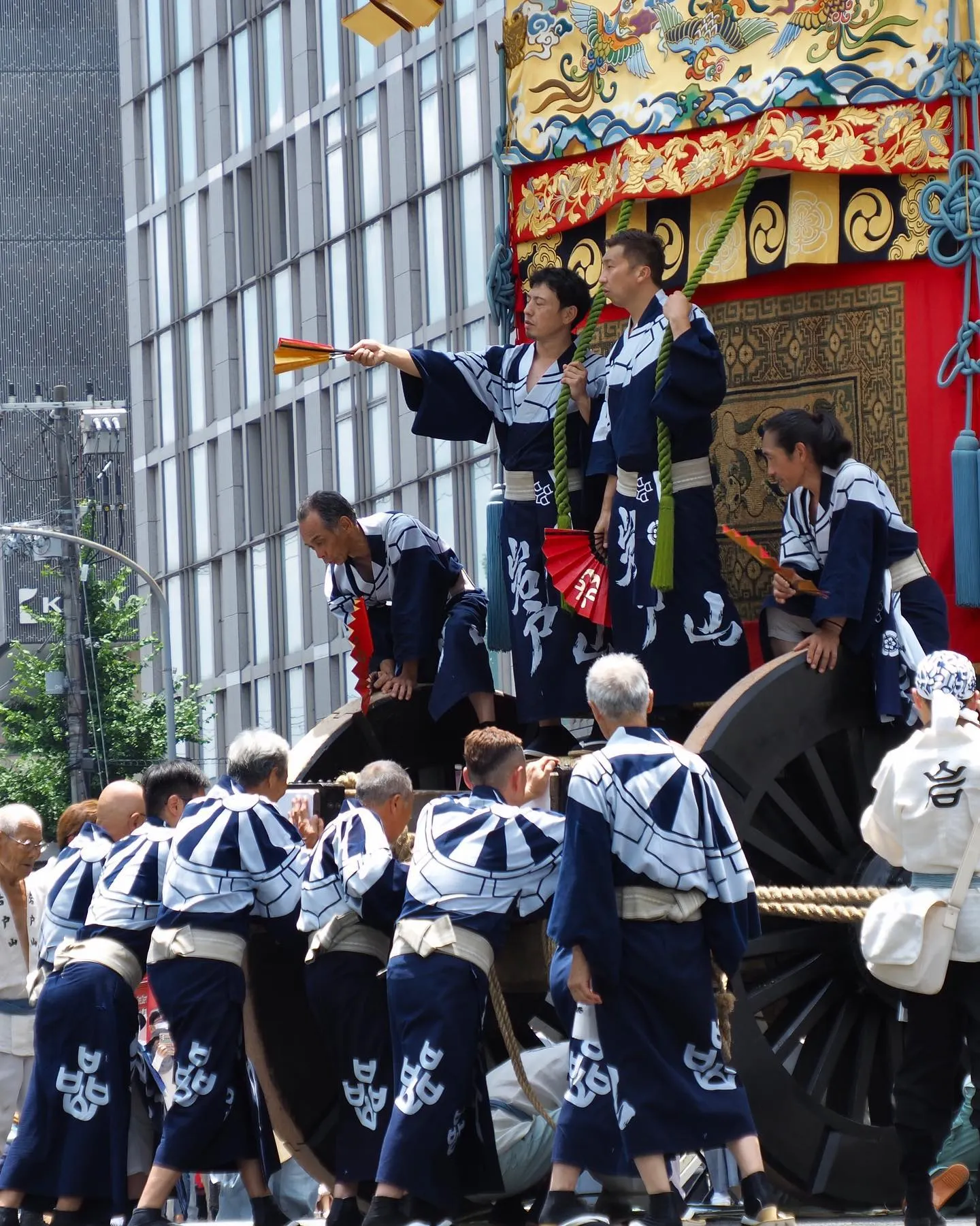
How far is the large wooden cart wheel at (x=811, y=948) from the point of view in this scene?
248 inches

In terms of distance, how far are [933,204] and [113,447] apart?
21.1m

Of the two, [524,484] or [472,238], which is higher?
[472,238]

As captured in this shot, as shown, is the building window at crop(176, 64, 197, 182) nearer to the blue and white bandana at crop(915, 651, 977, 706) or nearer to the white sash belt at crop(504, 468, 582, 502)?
the white sash belt at crop(504, 468, 582, 502)

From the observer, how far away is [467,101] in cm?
2675

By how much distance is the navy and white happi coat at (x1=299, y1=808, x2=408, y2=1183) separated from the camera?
20.6 feet

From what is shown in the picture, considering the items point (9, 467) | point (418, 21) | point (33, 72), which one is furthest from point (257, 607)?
point (418, 21)

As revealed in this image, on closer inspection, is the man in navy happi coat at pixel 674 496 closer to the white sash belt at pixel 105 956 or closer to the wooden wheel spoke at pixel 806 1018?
the wooden wheel spoke at pixel 806 1018

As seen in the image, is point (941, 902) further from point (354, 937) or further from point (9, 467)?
point (9, 467)

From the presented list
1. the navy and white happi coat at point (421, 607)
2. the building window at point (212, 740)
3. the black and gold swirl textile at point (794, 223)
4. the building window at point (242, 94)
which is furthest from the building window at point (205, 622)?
the black and gold swirl textile at point (794, 223)

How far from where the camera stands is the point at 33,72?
42219 mm

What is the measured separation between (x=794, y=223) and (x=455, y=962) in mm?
2526

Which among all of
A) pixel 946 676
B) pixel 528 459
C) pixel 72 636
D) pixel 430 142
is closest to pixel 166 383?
pixel 430 142

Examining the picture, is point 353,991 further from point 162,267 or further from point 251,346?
point 162,267

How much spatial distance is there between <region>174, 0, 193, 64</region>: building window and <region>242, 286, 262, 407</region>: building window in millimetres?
4048
